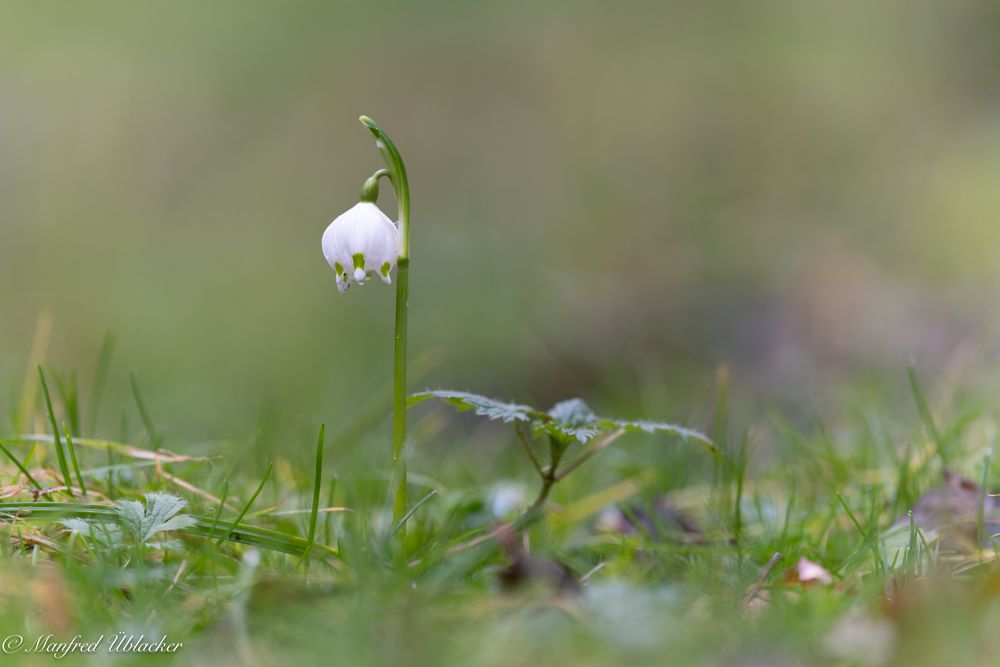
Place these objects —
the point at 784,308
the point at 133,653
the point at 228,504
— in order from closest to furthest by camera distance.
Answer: the point at 133,653
the point at 228,504
the point at 784,308

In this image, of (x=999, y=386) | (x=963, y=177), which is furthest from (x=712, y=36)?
(x=999, y=386)

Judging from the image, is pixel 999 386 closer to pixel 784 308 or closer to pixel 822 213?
pixel 784 308

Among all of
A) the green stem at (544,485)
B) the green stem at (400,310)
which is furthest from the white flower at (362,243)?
the green stem at (544,485)

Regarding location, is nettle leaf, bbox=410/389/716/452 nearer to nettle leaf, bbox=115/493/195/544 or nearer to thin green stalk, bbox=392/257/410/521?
thin green stalk, bbox=392/257/410/521

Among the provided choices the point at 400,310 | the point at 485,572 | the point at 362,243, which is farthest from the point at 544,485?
the point at 362,243

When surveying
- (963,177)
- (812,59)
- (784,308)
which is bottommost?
(784,308)

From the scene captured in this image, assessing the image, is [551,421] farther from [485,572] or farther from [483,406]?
[485,572]

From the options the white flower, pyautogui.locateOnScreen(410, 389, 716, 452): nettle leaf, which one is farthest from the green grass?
the white flower
